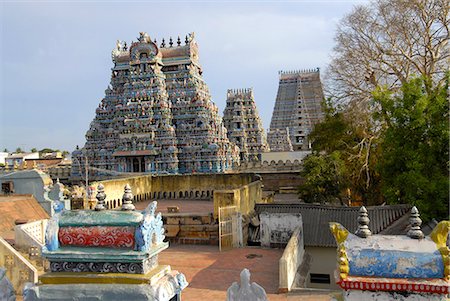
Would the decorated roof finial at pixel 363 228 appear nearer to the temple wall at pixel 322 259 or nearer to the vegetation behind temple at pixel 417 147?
the vegetation behind temple at pixel 417 147

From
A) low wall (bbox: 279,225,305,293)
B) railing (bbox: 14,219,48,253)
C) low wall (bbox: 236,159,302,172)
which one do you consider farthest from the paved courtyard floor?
low wall (bbox: 236,159,302,172)

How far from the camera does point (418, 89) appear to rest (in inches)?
461

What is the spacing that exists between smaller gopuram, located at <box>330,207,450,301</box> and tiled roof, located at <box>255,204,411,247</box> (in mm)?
8396

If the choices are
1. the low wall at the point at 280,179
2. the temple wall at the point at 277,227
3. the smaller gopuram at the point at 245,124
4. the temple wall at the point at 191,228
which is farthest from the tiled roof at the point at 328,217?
the smaller gopuram at the point at 245,124

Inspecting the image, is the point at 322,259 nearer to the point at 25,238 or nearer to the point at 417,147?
the point at 417,147

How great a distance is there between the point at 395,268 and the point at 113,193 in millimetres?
15269

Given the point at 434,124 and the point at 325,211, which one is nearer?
the point at 434,124

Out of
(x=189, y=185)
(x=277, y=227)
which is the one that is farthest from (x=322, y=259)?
(x=189, y=185)

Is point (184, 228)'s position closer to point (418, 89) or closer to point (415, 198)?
point (415, 198)

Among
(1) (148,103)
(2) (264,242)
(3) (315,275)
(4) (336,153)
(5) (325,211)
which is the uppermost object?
(1) (148,103)

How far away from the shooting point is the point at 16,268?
28.6ft

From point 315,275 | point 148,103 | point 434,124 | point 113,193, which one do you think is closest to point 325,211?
point 315,275

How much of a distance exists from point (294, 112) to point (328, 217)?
146ft

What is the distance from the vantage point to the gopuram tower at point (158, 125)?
1510 inches
